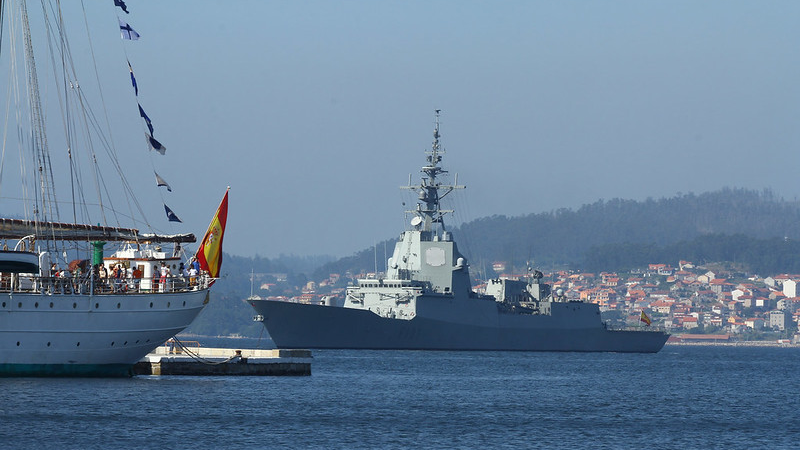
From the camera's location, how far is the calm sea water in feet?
103

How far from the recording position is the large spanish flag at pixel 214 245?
47750mm

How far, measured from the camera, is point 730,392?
175 ft

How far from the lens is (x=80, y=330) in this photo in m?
39.9

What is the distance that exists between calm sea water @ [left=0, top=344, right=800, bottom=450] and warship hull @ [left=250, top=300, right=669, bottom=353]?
937 inches

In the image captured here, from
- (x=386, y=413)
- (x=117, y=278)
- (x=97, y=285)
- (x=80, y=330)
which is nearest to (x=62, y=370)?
(x=80, y=330)

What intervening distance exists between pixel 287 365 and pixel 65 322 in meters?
12.8

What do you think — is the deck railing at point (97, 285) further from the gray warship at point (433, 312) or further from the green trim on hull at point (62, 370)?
the gray warship at point (433, 312)

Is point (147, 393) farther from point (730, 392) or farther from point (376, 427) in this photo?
point (730, 392)

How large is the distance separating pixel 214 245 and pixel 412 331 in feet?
122

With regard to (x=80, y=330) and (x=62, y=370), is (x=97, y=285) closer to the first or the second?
(x=80, y=330)

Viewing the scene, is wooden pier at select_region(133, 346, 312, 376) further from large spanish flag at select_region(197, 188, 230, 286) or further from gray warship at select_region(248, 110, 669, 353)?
gray warship at select_region(248, 110, 669, 353)

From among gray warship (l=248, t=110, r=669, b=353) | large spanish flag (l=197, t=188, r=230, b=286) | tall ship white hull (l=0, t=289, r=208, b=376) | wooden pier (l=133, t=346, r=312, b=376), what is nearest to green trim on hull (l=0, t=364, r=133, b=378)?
tall ship white hull (l=0, t=289, r=208, b=376)

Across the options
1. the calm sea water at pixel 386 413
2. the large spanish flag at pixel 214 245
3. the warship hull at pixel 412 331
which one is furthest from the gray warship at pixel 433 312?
the large spanish flag at pixel 214 245

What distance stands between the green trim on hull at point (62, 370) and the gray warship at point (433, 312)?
36.6m
